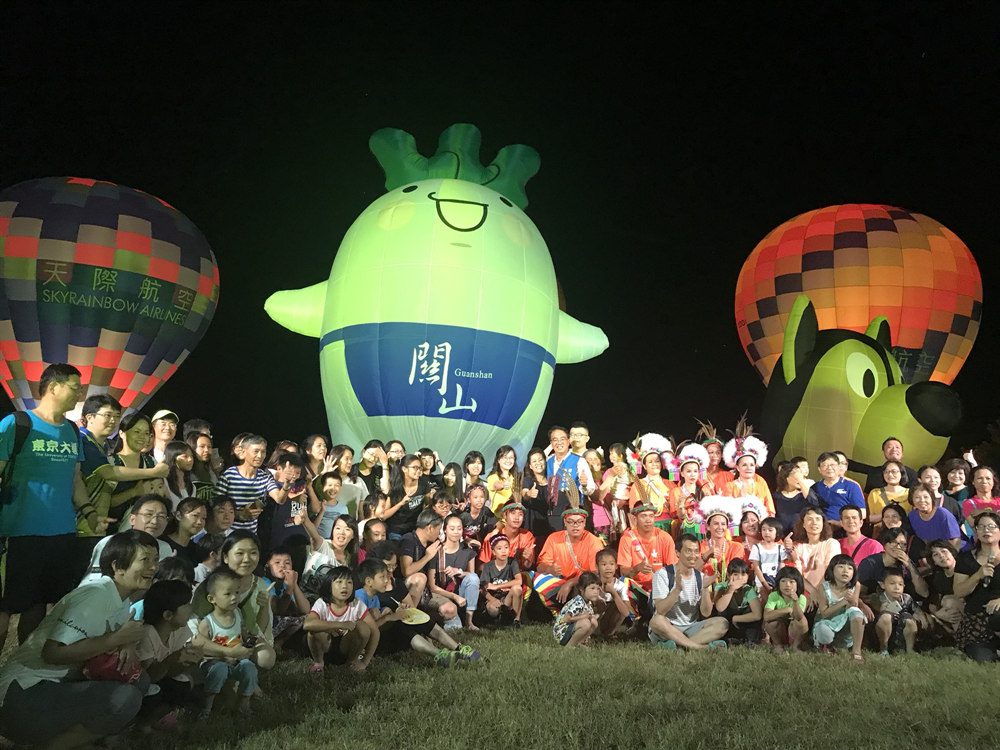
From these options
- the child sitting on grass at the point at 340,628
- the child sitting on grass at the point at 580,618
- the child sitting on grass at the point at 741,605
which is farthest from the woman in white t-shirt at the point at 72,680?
the child sitting on grass at the point at 741,605

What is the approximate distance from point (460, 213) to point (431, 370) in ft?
7.07

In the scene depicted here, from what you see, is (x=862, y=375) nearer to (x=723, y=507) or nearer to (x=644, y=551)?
(x=723, y=507)

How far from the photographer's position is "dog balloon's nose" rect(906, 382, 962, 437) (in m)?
9.97

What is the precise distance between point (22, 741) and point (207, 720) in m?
0.92

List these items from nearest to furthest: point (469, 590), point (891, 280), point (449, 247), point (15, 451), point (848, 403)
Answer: point (15, 451) → point (469, 590) → point (848, 403) → point (449, 247) → point (891, 280)

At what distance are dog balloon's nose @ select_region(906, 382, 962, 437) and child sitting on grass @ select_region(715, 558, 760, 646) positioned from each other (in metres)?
4.73

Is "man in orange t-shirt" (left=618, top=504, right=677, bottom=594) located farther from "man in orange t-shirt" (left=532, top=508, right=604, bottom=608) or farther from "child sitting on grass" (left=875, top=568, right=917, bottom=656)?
"child sitting on grass" (left=875, top=568, right=917, bottom=656)

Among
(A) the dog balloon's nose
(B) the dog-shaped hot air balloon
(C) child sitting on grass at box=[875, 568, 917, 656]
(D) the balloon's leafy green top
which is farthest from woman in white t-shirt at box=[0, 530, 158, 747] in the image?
(D) the balloon's leafy green top

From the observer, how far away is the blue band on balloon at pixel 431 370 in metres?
11.0

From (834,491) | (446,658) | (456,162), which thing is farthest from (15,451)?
(456,162)

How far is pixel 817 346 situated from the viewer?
1116cm

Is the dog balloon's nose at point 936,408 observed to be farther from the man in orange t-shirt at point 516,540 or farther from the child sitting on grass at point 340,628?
the child sitting on grass at point 340,628

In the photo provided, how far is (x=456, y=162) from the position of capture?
1255 centimetres

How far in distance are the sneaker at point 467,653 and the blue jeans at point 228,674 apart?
4.86 feet
